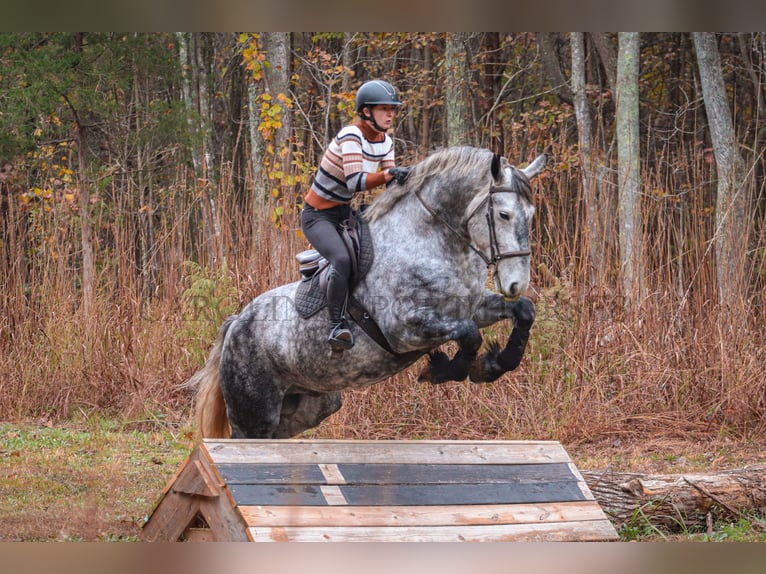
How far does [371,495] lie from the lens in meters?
3.72

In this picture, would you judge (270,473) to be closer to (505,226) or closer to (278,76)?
(505,226)

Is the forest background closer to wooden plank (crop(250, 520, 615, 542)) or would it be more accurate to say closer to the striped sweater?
the striped sweater

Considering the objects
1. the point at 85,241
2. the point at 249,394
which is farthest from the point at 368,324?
the point at 85,241

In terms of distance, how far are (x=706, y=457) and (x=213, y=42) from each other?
1261cm

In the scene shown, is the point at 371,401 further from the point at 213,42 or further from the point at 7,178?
the point at 213,42

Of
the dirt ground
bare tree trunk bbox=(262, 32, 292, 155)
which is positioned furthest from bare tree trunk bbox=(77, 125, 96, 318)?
bare tree trunk bbox=(262, 32, 292, 155)

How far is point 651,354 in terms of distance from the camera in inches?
279

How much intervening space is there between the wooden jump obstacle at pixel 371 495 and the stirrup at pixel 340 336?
51 centimetres

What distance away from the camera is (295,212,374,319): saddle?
14.0 ft

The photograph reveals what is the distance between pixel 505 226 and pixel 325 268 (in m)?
1.02

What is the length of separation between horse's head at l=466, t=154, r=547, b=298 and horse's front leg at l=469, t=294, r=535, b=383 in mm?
202

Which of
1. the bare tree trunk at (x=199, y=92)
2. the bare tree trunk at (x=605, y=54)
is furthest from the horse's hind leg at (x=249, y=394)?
the bare tree trunk at (x=605, y=54)

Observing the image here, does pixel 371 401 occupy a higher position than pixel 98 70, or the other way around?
pixel 98 70
